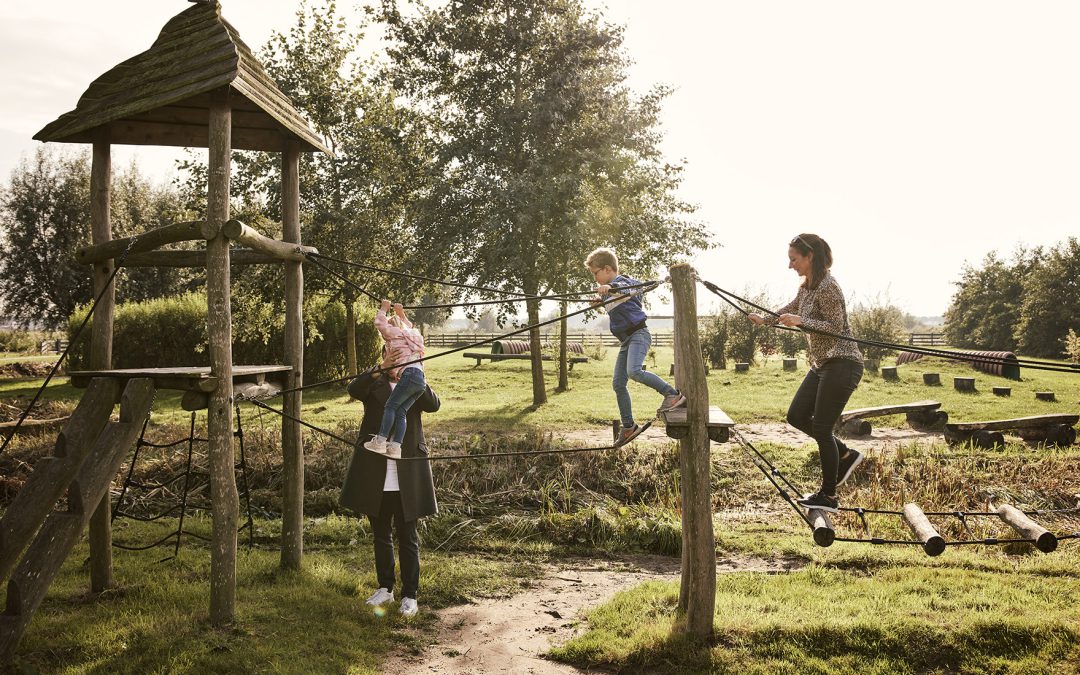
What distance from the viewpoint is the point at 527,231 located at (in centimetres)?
1861

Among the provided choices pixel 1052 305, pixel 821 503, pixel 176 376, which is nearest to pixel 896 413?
pixel 821 503

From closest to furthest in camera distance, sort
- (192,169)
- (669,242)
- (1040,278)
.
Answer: (192,169), (669,242), (1040,278)

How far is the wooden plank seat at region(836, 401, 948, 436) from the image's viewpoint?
15297 mm

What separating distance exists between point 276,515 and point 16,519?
499 cm

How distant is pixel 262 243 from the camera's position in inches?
275

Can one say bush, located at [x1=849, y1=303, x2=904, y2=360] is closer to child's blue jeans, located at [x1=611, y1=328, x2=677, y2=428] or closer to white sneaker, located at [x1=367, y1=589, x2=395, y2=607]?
child's blue jeans, located at [x1=611, y1=328, x2=677, y2=428]

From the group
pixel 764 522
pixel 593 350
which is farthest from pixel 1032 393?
pixel 593 350

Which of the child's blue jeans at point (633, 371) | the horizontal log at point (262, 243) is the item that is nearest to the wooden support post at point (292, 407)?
the horizontal log at point (262, 243)

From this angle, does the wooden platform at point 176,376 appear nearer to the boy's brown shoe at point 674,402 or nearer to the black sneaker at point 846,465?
the boy's brown shoe at point 674,402

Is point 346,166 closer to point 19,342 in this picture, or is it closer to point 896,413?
point 896,413

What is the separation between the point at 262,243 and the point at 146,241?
107 centimetres

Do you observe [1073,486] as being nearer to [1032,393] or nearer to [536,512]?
[536,512]

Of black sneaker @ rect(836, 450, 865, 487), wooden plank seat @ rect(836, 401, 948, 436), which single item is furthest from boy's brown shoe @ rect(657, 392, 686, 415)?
wooden plank seat @ rect(836, 401, 948, 436)

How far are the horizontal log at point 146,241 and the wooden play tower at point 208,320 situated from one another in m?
0.02
